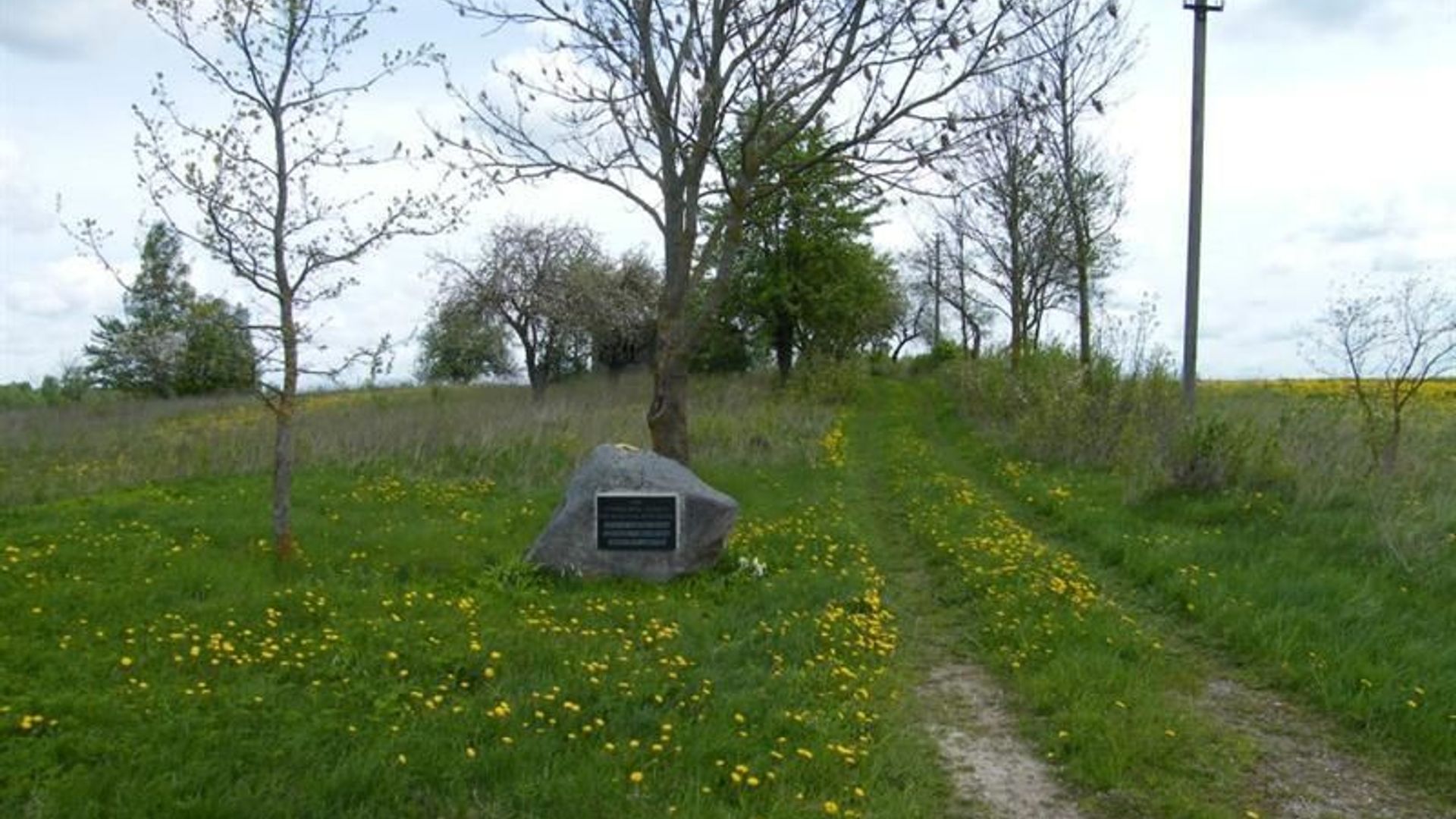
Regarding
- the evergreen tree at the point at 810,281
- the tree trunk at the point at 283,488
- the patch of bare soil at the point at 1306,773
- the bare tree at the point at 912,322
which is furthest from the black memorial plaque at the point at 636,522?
the bare tree at the point at 912,322

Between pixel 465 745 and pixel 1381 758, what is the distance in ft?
16.5

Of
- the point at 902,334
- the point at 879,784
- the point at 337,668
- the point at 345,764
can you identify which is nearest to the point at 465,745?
the point at 345,764

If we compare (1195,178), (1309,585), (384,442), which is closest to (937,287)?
(1195,178)

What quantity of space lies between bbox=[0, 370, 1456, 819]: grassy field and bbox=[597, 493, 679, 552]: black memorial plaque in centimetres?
47

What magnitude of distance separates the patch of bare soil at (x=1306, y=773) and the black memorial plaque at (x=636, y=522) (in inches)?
185

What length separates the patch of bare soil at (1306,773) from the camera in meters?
4.75

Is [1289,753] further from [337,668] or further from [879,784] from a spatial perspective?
[337,668]

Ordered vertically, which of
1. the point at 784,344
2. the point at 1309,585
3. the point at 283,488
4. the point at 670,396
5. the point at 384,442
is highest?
the point at 784,344

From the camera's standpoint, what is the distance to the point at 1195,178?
16.3 metres

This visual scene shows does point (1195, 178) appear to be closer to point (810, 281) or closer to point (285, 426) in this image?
point (285, 426)

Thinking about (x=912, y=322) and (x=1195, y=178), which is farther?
(x=912, y=322)

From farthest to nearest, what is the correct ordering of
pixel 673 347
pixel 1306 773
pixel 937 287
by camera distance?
pixel 937 287 < pixel 673 347 < pixel 1306 773

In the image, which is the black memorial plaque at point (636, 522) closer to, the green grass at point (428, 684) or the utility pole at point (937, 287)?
the green grass at point (428, 684)

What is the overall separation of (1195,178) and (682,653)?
13960 mm
